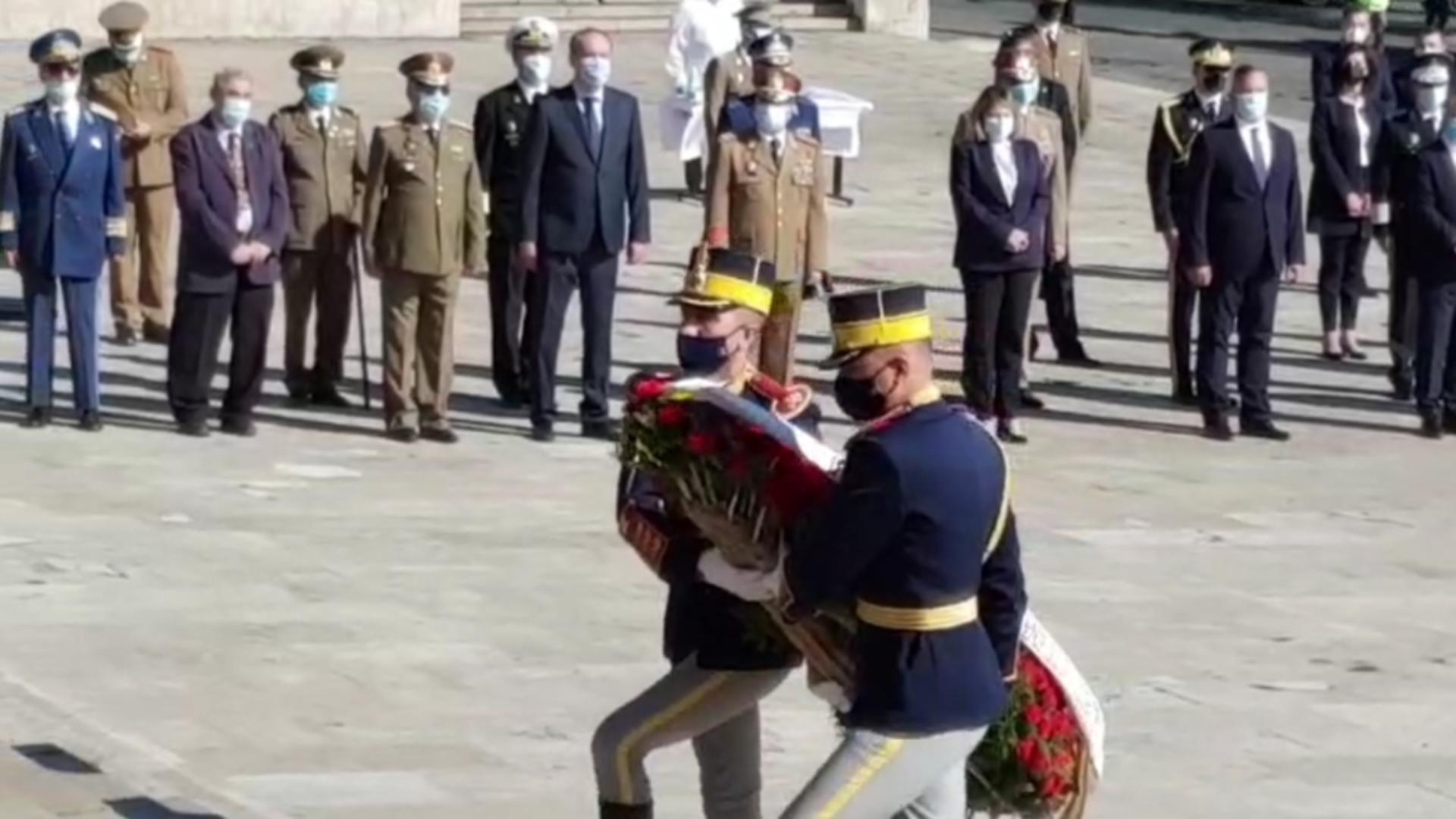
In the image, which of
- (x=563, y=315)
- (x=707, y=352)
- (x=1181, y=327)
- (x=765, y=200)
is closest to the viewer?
(x=707, y=352)

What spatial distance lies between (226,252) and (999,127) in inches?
148

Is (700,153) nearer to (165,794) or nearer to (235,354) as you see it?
(235,354)

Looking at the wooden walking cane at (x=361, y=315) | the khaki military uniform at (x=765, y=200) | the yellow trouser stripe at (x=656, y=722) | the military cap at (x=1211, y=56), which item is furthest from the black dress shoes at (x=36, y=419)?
the yellow trouser stripe at (x=656, y=722)

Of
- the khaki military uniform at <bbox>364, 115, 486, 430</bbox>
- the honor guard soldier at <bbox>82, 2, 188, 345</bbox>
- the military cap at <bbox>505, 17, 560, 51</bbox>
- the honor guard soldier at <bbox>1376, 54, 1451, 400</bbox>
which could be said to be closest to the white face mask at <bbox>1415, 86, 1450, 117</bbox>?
the honor guard soldier at <bbox>1376, 54, 1451, 400</bbox>

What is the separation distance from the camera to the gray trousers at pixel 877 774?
7.09 m

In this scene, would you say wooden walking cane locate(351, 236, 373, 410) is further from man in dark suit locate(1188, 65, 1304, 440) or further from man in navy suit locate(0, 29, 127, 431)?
man in dark suit locate(1188, 65, 1304, 440)

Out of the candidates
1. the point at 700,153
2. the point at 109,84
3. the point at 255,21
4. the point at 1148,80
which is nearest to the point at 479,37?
the point at 255,21

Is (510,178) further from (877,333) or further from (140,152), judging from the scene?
(877,333)

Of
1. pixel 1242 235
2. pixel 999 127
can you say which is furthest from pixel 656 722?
pixel 1242 235

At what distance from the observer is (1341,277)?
19156mm

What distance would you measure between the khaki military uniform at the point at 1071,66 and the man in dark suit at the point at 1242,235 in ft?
9.02

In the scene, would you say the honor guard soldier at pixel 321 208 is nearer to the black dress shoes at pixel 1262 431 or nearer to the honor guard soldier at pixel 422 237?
the honor guard soldier at pixel 422 237

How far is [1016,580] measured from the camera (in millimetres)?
7359

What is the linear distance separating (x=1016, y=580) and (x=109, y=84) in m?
12.3
